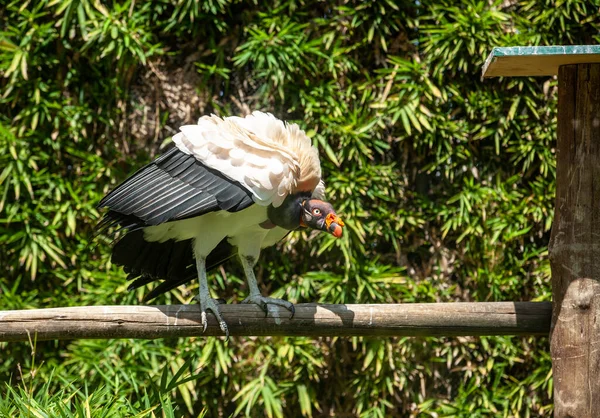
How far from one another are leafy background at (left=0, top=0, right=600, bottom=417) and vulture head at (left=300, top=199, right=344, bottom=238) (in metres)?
1.19

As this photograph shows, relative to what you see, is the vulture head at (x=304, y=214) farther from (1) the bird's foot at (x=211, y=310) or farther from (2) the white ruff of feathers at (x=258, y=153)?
(1) the bird's foot at (x=211, y=310)

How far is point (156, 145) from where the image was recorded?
4.28 metres

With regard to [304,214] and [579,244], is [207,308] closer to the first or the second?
[304,214]

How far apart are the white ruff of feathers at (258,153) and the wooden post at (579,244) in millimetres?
892

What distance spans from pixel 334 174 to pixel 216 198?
151cm

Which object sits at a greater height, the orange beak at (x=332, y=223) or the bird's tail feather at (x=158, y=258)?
the orange beak at (x=332, y=223)

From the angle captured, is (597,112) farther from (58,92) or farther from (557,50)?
(58,92)

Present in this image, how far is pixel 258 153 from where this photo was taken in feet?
8.54

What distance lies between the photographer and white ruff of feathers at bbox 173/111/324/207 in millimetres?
2539

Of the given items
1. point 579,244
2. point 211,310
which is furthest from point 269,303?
point 579,244

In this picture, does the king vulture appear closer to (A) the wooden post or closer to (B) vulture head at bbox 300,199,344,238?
(B) vulture head at bbox 300,199,344,238

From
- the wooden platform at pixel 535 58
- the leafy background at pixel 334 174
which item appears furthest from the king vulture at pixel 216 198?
the leafy background at pixel 334 174

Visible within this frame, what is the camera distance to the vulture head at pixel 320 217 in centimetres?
264

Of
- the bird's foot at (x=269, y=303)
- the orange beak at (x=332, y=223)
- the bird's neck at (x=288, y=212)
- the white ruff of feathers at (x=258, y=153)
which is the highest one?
the white ruff of feathers at (x=258, y=153)
